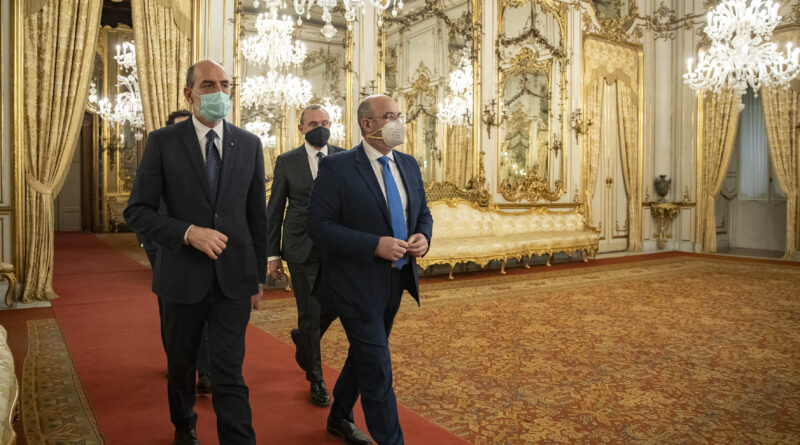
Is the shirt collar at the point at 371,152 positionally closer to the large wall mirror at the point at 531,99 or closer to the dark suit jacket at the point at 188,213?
the dark suit jacket at the point at 188,213

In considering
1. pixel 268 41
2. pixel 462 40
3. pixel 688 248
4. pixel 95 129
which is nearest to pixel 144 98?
pixel 268 41

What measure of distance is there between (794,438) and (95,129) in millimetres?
14079

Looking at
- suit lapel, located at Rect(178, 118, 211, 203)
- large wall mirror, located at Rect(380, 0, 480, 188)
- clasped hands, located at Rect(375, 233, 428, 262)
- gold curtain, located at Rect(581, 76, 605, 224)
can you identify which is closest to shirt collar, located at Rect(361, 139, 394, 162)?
clasped hands, located at Rect(375, 233, 428, 262)

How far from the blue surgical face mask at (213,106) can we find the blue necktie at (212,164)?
0.19 ft

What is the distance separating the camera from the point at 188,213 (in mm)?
1863

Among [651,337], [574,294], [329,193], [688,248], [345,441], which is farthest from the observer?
[688,248]

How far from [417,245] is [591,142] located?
27.4 ft

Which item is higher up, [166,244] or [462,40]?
[462,40]

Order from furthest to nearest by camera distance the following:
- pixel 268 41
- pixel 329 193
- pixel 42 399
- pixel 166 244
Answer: pixel 268 41, pixel 42 399, pixel 329 193, pixel 166 244

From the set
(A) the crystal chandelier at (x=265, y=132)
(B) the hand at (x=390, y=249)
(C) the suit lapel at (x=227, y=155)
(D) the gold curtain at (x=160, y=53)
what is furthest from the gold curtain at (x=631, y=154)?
(C) the suit lapel at (x=227, y=155)

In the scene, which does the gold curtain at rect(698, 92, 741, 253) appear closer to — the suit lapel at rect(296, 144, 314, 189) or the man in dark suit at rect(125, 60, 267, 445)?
the suit lapel at rect(296, 144, 314, 189)

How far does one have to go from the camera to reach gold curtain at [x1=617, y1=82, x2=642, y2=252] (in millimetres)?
10016

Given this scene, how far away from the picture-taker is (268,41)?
640cm

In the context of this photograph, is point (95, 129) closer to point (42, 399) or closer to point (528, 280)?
point (528, 280)
